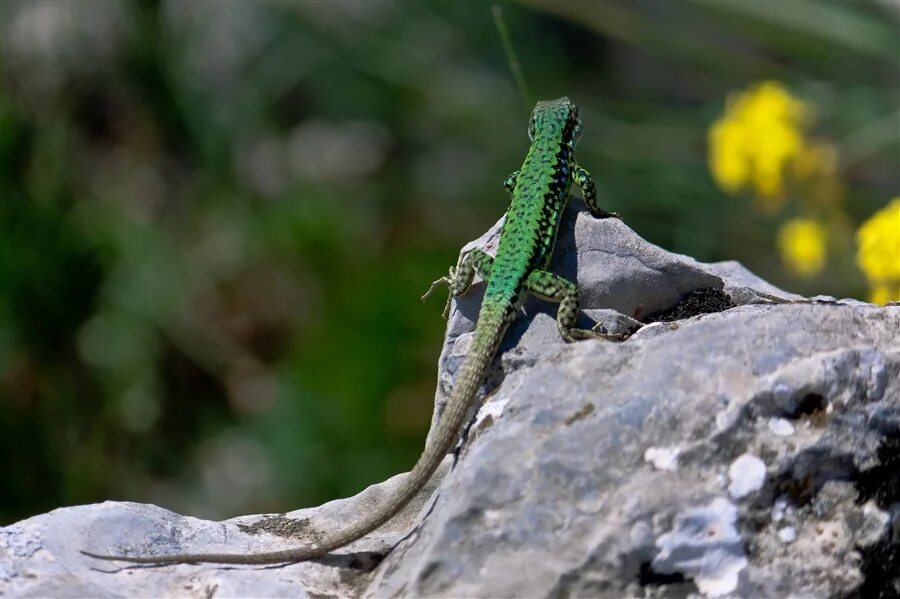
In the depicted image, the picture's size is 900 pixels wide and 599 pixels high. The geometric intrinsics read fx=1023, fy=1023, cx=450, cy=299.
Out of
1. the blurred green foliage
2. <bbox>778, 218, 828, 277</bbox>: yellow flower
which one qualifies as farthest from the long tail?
<bbox>778, 218, 828, 277</bbox>: yellow flower

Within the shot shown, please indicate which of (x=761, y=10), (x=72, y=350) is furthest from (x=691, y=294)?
(x=72, y=350)

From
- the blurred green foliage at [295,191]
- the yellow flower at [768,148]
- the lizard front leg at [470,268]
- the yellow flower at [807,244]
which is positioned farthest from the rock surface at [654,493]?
the blurred green foliage at [295,191]

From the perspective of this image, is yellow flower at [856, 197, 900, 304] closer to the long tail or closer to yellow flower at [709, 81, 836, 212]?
yellow flower at [709, 81, 836, 212]

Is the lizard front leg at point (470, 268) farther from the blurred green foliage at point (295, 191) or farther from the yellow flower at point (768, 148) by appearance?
the yellow flower at point (768, 148)

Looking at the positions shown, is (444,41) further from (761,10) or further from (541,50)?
(761,10)

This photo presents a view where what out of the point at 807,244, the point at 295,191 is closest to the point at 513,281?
the point at 807,244

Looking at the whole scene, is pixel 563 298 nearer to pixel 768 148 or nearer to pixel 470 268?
pixel 470 268

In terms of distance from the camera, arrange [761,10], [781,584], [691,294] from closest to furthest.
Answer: [781,584]
[691,294]
[761,10]
